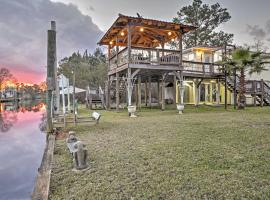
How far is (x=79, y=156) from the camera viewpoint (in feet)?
14.0

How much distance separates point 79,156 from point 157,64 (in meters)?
11.9

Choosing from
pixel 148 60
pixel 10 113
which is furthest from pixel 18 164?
pixel 10 113

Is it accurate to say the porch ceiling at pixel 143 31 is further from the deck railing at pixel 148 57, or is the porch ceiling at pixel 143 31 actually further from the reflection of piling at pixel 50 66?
the reflection of piling at pixel 50 66

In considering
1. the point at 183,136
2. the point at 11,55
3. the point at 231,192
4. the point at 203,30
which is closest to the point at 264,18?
the point at 203,30

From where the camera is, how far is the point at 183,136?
7.02 metres

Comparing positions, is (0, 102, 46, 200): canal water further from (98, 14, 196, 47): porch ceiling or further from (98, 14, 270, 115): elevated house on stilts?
(98, 14, 196, 47): porch ceiling

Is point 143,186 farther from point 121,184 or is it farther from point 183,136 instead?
point 183,136

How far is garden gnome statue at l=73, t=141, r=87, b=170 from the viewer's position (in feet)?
13.9

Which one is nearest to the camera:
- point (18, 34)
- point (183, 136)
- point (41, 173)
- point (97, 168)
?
point (41, 173)

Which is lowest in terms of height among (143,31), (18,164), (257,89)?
(18,164)

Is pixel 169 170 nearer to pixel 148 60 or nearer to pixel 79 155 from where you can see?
pixel 79 155

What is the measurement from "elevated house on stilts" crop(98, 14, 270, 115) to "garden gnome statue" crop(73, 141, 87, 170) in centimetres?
968

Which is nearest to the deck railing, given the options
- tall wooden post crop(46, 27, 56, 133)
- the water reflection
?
tall wooden post crop(46, 27, 56, 133)

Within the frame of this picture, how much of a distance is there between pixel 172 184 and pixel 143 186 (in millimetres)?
416
